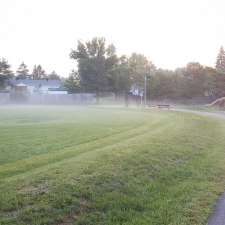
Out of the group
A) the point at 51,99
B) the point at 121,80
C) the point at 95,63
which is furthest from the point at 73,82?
the point at 121,80

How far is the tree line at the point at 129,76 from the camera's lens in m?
80.6

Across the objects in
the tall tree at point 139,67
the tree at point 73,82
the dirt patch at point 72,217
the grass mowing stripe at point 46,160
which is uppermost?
the tall tree at point 139,67

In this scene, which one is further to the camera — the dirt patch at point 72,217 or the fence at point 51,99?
the fence at point 51,99

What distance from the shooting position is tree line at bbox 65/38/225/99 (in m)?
80.6

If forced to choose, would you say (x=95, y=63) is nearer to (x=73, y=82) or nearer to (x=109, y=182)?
(x=73, y=82)

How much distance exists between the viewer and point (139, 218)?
801 centimetres

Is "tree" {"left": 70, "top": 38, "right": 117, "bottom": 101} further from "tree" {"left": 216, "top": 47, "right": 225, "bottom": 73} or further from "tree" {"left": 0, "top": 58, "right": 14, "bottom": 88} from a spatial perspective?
"tree" {"left": 216, "top": 47, "right": 225, "bottom": 73}

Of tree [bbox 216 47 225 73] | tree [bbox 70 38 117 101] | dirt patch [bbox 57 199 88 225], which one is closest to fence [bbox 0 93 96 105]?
tree [bbox 70 38 117 101]

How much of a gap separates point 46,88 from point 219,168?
118 m

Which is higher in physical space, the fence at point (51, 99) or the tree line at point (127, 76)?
the tree line at point (127, 76)

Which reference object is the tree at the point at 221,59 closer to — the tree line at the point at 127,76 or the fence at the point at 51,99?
the tree line at the point at 127,76

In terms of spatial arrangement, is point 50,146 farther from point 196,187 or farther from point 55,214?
point 55,214

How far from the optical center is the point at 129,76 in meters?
88.9

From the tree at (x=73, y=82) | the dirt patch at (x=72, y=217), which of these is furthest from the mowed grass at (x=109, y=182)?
the tree at (x=73, y=82)
